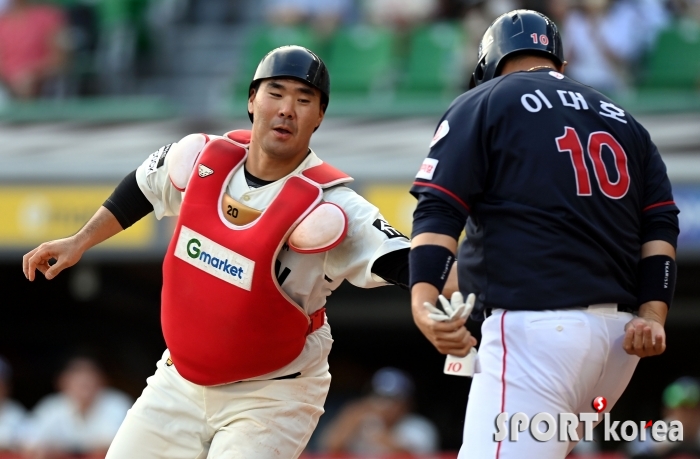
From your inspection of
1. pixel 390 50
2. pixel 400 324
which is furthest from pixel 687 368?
pixel 390 50

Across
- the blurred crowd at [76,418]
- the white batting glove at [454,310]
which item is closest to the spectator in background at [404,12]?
the blurred crowd at [76,418]

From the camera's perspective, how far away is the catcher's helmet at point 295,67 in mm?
3709

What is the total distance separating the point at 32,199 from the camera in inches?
354

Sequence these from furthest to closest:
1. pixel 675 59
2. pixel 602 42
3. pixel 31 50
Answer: pixel 31 50
pixel 675 59
pixel 602 42

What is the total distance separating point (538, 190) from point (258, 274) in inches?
38.6

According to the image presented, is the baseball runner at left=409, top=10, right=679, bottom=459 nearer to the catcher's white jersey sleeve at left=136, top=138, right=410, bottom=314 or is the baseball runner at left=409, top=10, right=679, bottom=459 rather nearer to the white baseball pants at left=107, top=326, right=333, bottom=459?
the catcher's white jersey sleeve at left=136, top=138, right=410, bottom=314

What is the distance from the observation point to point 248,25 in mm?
11734

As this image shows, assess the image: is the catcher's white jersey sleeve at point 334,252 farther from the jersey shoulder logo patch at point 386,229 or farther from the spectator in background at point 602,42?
the spectator in background at point 602,42

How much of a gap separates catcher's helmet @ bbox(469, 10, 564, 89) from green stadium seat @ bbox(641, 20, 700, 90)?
5.86 m

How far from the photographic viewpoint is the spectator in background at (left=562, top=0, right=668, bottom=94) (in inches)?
349

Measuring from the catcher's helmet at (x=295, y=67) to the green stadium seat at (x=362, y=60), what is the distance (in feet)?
20.0

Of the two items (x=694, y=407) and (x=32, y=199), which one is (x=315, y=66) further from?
(x=32, y=199)

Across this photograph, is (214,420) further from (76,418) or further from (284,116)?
(76,418)

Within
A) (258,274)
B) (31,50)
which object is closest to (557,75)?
(258,274)
